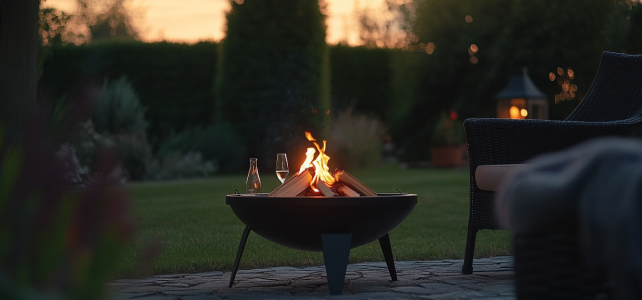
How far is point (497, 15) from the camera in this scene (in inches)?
567

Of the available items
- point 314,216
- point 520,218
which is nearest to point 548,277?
point 520,218

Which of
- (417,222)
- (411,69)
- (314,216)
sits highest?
(411,69)

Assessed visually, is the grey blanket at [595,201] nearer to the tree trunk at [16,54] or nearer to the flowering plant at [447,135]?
the tree trunk at [16,54]

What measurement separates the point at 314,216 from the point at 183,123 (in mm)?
10940

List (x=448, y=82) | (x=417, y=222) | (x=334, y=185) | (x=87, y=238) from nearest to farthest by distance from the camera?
(x=87, y=238), (x=334, y=185), (x=417, y=222), (x=448, y=82)

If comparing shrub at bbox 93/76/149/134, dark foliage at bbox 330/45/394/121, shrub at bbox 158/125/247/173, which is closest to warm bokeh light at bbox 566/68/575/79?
dark foliage at bbox 330/45/394/121

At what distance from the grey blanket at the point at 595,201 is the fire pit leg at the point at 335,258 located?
1.25 meters

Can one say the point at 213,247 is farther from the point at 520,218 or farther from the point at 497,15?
the point at 497,15

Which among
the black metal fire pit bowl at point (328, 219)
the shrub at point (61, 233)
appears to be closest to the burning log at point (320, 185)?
the black metal fire pit bowl at point (328, 219)

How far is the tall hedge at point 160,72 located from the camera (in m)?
12.6

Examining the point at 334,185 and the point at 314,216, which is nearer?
the point at 314,216

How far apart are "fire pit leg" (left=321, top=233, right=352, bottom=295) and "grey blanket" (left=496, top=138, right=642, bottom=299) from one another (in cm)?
125

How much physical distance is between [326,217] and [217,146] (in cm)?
906

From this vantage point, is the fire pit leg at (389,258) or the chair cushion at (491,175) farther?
the fire pit leg at (389,258)
